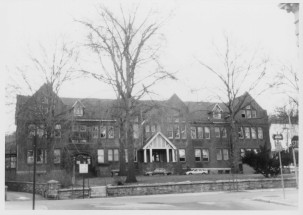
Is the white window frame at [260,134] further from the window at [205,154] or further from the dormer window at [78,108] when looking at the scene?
the dormer window at [78,108]

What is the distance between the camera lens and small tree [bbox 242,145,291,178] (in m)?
21.2

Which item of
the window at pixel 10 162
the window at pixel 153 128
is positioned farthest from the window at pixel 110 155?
the window at pixel 10 162

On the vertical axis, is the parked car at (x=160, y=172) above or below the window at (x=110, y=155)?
below

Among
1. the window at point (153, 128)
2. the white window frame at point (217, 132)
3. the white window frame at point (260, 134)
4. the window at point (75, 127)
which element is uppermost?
the window at point (75, 127)

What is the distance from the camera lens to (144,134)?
27219 millimetres

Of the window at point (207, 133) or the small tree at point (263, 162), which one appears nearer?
the small tree at point (263, 162)

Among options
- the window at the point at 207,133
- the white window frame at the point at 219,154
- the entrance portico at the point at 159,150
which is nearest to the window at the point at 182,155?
the entrance portico at the point at 159,150

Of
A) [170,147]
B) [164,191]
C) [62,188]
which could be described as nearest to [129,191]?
[164,191]

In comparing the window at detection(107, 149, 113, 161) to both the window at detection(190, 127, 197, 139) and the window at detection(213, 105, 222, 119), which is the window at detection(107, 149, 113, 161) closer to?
the window at detection(190, 127, 197, 139)

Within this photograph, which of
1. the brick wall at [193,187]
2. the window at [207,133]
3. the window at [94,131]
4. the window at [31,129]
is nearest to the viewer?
the brick wall at [193,187]

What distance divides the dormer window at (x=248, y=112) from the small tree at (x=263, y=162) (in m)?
2.13

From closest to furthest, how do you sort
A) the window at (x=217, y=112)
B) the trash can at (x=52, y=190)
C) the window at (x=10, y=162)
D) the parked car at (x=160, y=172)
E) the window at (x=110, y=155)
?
the window at (x=10, y=162) < the trash can at (x=52, y=190) < the window at (x=217, y=112) < the parked car at (x=160, y=172) < the window at (x=110, y=155)

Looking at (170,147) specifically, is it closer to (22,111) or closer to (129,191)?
(129,191)

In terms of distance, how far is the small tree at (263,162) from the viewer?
69.5 feet
